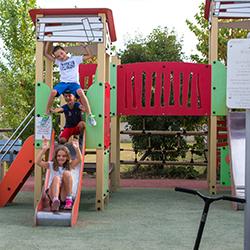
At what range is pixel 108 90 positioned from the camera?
853 cm

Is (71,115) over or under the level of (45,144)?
over

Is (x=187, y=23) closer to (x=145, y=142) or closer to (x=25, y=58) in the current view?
(x=145, y=142)

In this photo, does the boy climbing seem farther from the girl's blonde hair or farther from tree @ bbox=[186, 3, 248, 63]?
tree @ bbox=[186, 3, 248, 63]

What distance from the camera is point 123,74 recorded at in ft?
33.0

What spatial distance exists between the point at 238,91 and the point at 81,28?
15.2 feet

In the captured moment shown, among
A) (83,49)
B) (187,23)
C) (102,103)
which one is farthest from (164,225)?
(187,23)

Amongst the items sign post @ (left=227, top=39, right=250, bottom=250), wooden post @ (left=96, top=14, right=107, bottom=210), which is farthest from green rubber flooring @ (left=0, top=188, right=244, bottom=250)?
sign post @ (left=227, top=39, right=250, bottom=250)

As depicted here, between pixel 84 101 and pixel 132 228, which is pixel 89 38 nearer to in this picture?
pixel 84 101

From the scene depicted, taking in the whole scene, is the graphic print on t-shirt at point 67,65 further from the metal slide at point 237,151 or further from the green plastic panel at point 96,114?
the metal slide at point 237,151

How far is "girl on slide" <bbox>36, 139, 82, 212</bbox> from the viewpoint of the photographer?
22.5 ft

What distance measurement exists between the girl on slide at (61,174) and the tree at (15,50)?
7.42 meters

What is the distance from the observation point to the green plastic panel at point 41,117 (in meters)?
7.82

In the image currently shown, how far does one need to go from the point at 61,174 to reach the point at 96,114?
3.76ft

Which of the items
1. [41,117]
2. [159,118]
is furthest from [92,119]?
[159,118]
